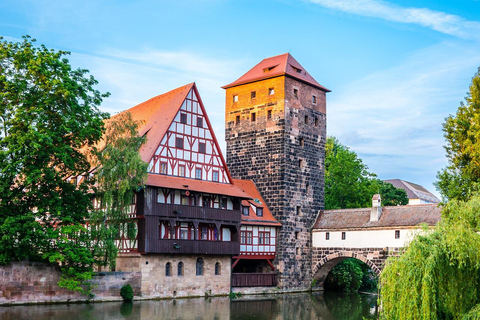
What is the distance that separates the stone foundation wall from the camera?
118 ft

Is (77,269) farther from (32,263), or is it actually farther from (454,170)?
(454,170)

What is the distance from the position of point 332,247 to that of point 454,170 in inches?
742

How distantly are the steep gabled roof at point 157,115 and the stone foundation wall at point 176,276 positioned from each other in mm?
6202

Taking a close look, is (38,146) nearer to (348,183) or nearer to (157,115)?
(157,115)

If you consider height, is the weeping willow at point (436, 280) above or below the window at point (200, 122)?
below

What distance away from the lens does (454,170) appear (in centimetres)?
2823

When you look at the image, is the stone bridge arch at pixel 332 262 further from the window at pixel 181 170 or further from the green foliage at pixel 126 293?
the green foliage at pixel 126 293

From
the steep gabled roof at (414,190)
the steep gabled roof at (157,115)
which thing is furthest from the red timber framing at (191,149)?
the steep gabled roof at (414,190)

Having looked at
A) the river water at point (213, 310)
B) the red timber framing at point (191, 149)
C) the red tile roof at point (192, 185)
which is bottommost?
the river water at point (213, 310)

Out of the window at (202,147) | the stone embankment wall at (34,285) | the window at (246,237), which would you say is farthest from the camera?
the window at (246,237)

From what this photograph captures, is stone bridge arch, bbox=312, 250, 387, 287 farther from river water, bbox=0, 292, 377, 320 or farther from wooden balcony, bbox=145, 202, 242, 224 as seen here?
wooden balcony, bbox=145, 202, 242, 224

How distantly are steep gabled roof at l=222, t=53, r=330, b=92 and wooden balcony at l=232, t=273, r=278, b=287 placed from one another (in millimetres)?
15227

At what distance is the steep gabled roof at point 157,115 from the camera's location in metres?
37.9

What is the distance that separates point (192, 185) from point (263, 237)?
8.77m
